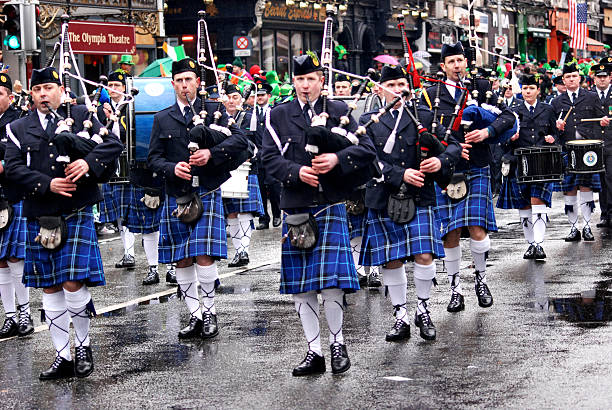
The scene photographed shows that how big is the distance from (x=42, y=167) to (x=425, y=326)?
2699 mm

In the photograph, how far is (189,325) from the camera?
8.48 meters

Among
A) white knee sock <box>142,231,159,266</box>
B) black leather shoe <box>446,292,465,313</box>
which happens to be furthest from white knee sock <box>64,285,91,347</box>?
white knee sock <box>142,231,159,266</box>

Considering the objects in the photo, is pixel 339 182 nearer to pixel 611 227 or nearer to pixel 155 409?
pixel 155 409

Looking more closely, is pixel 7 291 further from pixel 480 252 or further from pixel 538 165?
pixel 538 165

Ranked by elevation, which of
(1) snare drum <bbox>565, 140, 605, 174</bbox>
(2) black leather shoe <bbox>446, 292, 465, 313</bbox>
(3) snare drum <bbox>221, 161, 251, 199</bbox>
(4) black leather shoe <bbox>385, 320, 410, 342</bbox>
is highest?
(1) snare drum <bbox>565, 140, 605, 174</bbox>

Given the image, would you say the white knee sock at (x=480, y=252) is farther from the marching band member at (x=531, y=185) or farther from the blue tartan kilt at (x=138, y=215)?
the blue tartan kilt at (x=138, y=215)

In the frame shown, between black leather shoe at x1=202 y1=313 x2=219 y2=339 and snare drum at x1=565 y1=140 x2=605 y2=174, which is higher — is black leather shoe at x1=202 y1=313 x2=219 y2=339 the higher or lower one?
the lower one

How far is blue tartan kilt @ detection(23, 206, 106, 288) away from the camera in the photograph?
730 cm

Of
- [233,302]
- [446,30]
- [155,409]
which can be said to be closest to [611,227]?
[233,302]

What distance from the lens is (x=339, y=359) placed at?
7039 millimetres

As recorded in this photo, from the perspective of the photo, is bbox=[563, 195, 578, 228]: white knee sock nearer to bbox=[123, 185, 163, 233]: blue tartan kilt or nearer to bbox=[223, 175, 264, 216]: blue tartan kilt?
bbox=[223, 175, 264, 216]: blue tartan kilt

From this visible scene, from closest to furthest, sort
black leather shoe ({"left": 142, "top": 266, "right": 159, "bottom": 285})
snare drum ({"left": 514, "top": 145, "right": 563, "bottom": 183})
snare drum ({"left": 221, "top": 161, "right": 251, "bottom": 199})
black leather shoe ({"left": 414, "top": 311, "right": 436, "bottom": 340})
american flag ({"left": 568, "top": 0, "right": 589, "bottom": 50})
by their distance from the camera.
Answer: black leather shoe ({"left": 414, "top": 311, "right": 436, "bottom": 340}) → black leather shoe ({"left": 142, "top": 266, "right": 159, "bottom": 285}) → snare drum ({"left": 221, "top": 161, "right": 251, "bottom": 199}) → snare drum ({"left": 514, "top": 145, "right": 563, "bottom": 183}) → american flag ({"left": 568, "top": 0, "right": 589, "bottom": 50})

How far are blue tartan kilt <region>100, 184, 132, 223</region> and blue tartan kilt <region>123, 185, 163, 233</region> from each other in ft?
0.08

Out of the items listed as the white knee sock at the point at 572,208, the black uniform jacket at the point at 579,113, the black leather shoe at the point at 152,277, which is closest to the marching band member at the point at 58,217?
the black leather shoe at the point at 152,277
